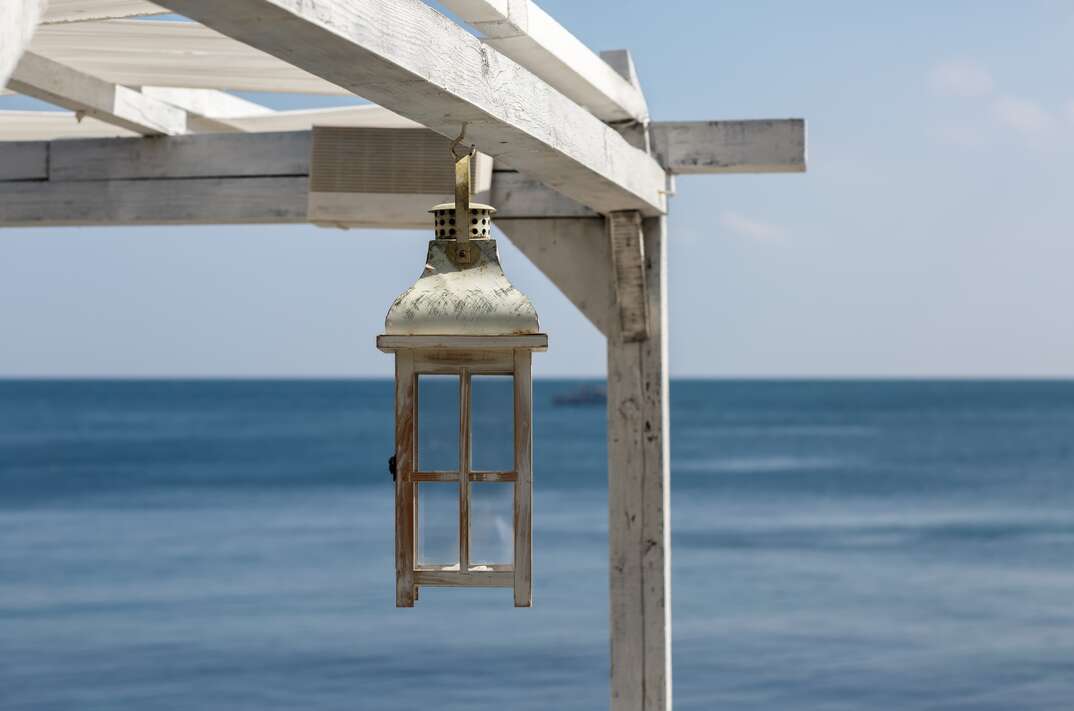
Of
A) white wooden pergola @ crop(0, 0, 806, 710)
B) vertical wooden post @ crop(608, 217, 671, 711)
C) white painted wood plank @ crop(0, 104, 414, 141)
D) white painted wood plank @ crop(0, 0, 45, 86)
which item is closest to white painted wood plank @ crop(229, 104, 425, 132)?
white painted wood plank @ crop(0, 104, 414, 141)

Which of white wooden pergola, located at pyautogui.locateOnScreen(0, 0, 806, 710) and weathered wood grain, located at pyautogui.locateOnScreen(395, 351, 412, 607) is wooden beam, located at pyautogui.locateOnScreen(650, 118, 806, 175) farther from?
weathered wood grain, located at pyautogui.locateOnScreen(395, 351, 412, 607)

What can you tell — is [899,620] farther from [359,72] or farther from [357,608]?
[359,72]

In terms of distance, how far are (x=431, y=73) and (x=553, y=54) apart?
947 mm

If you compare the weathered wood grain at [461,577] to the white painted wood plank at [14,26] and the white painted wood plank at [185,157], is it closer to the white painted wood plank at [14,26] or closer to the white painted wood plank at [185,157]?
the white painted wood plank at [14,26]

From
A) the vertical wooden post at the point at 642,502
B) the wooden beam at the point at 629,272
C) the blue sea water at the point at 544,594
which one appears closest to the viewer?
the wooden beam at the point at 629,272

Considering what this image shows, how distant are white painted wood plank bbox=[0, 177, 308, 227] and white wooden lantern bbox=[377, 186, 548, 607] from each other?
1.44 metres

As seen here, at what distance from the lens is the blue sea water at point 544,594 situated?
8398 millimetres

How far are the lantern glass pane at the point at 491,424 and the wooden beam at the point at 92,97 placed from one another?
4.32ft

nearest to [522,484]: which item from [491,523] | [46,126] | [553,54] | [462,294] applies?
[491,523]

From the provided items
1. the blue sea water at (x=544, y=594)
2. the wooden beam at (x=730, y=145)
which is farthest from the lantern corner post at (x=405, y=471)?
the blue sea water at (x=544, y=594)

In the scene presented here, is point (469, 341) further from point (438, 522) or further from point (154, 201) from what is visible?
point (154, 201)

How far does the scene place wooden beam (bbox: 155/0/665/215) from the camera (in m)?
1.84

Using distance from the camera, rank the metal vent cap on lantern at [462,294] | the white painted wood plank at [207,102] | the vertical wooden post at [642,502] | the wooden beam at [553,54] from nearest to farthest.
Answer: the metal vent cap on lantern at [462,294]
the wooden beam at [553,54]
the vertical wooden post at [642,502]
the white painted wood plank at [207,102]

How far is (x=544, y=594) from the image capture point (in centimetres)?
1190
